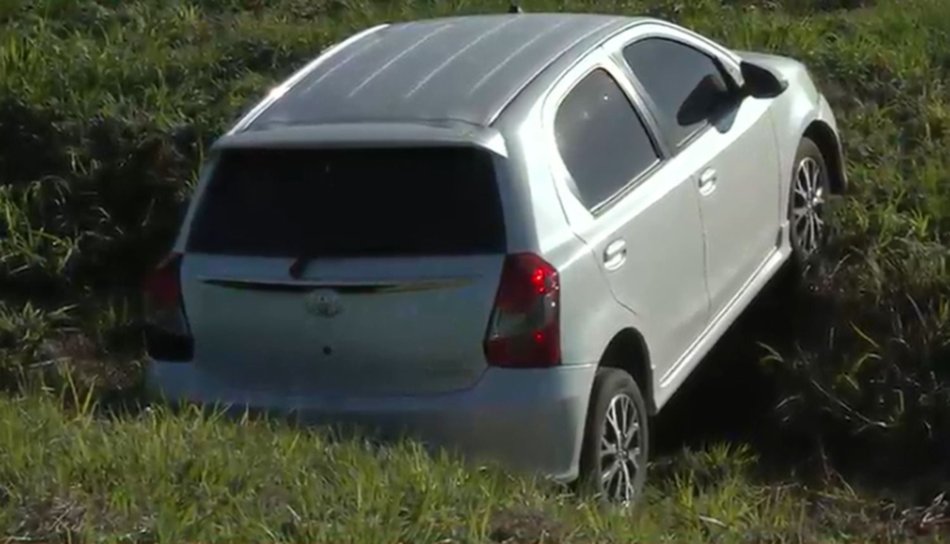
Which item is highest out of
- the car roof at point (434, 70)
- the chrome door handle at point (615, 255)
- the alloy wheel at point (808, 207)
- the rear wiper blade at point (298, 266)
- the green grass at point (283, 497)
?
the car roof at point (434, 70)

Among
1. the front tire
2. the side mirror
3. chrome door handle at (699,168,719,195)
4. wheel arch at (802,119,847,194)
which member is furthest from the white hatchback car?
wheel arch at (802,119,847,194)

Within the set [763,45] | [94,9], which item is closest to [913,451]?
[763,45]

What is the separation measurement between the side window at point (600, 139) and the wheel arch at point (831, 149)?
6.39 feet

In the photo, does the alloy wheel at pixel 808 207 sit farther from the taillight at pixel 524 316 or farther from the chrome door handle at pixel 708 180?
the taillight at pixel 524 316

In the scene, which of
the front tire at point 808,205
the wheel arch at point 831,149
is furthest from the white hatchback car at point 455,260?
the wheel arch at point 831,149

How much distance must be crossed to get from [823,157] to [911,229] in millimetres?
664

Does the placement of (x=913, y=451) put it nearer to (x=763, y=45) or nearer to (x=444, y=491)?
(x=444, y=491)

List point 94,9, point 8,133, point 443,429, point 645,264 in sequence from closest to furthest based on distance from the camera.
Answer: point 443,429, point 645,264, point 8,133, point 94,9

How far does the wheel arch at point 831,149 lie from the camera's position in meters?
8.24

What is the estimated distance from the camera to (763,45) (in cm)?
1016

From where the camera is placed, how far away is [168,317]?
19.6 ft

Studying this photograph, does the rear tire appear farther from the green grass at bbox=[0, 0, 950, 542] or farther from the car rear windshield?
the car rear windshield

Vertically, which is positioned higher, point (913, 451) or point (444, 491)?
point (444, 491)

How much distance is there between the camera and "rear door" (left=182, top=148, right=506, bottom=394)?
557 cm
